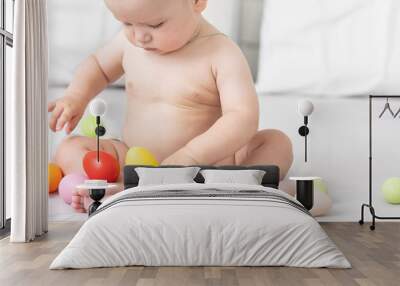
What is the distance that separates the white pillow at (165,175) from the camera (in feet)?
20.0

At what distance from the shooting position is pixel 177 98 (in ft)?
22.5

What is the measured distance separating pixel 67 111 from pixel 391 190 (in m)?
3.54

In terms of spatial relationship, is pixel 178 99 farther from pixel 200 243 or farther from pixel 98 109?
pixel 200 243

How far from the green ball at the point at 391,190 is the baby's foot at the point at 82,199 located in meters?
2.80

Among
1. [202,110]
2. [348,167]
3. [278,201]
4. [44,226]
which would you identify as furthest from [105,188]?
[348,167]

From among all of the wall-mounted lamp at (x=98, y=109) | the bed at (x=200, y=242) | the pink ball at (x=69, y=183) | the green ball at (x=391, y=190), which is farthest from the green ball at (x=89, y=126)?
the green ball at (x=391, y=190)

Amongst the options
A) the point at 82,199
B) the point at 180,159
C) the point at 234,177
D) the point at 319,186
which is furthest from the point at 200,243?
the point at 319,186

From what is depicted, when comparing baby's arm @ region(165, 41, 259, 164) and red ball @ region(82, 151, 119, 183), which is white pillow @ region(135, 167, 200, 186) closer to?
baby's arm @ region(165, 41, 259, 164)

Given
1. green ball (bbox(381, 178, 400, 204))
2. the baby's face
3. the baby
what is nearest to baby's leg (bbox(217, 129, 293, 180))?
the baby

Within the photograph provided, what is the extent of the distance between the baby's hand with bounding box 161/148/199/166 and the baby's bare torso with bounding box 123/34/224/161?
0.07 metres

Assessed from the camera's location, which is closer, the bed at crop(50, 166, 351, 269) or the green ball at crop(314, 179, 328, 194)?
the bed at crop(50, 166, 351, 269)

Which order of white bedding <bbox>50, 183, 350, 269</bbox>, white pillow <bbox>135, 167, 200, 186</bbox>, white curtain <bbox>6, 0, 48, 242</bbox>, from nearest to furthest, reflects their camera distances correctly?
white bedding <bbox>50, 183, 350, 269</bbox> < white curtain <bbox>6, 0, 48, 242</bbox> < white pillow <bbox>135, 167, 200, 186</bbox>

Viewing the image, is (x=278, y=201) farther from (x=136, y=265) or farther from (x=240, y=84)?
(x=240, y=84)

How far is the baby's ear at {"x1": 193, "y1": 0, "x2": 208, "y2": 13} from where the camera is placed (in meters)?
6.87
